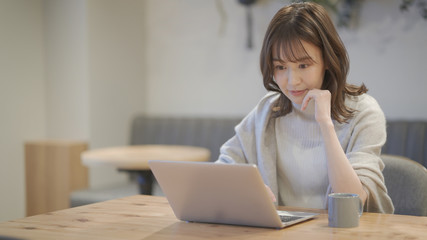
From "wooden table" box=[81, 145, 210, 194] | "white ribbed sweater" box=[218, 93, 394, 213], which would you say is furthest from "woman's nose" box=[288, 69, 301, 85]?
"wooden table" box=[81, 145, 210, 194]

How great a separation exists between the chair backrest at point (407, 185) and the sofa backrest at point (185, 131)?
2363 mm

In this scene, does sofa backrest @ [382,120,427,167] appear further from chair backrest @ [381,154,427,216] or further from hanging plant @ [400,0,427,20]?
chair backrest @ [381,154,427,216]

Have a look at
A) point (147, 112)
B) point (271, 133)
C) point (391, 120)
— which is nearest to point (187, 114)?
point (147, 112)

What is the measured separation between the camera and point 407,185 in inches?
72.7

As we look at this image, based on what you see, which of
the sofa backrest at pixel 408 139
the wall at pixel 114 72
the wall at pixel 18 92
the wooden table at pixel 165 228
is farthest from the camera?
the wall at pixel 114 72

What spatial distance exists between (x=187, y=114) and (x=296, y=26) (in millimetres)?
2941

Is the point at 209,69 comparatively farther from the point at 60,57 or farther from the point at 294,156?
the point at 294,156

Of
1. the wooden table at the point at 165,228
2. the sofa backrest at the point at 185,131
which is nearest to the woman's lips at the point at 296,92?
the wooden table at the point at 165,228

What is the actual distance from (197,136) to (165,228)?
3.01 m

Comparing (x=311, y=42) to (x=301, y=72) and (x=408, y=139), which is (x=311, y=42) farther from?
(x=408, y=139)

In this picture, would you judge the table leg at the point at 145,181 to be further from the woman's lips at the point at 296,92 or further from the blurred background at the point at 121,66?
the woman's lips at the point at 296,92

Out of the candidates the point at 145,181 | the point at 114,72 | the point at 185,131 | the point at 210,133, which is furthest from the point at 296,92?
the point at 114,72

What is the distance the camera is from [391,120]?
373 cm

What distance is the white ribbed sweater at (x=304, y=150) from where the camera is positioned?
1721mm
